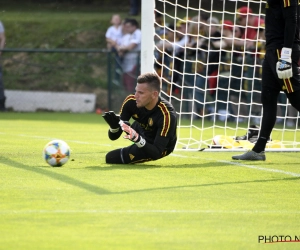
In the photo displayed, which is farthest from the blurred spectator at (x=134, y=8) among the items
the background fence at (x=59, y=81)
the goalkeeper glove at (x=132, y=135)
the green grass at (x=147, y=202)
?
the goalkeeper glove at (x=132, y=135)

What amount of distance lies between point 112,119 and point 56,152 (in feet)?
2.31

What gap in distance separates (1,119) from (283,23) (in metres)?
8.89

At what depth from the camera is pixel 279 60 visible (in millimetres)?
9109

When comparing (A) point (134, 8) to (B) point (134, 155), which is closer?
(B) point (134, 155)

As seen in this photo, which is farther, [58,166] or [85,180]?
[58,166]

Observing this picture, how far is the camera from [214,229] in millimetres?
5562

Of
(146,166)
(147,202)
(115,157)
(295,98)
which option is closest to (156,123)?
(146,166)

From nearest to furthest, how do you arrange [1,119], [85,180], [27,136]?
[85,180] < [27,136] < [1,119]

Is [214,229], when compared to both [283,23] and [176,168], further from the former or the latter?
[283,23]

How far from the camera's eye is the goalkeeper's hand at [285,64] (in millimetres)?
9008

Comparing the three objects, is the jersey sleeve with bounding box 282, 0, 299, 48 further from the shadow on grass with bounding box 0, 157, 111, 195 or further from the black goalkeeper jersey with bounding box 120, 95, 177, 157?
the shadow on grass with bounding box 0, 157, 111, 195

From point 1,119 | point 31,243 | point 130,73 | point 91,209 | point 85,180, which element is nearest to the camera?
point 31,243

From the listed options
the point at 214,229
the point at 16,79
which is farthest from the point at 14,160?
the point at 16,79

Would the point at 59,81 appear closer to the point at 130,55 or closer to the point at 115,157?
the point at 130,55
